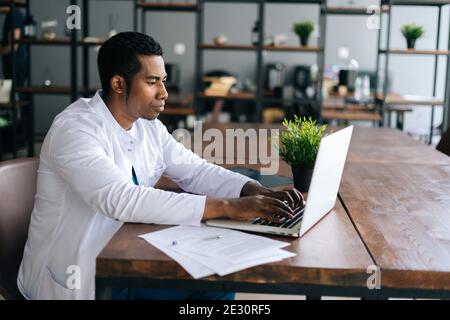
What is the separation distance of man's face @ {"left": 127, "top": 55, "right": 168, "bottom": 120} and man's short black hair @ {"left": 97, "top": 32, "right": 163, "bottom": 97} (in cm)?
1

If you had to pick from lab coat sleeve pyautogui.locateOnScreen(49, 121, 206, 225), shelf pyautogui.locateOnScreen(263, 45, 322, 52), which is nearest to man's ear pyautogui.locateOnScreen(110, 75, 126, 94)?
lab coat sleeve pyautogui.locateOnScreen(49, 121, 206, 225)

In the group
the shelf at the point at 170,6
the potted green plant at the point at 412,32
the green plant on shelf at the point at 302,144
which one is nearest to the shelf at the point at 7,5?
the shelf at the point at 170,6

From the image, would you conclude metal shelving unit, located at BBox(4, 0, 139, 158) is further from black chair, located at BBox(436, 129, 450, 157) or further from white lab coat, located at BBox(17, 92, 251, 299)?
white lab coat, located at BBox(17, 92, 251, 299)

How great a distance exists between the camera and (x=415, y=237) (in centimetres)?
140

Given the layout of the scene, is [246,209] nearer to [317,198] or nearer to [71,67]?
[317,198]

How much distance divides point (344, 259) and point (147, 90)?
0.77 metres

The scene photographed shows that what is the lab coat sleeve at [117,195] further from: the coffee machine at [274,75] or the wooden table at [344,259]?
the coffee machine at [274,75]

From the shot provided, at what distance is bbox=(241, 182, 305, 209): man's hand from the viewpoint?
161 cm

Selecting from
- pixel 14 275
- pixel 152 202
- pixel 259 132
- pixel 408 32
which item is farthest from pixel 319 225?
pixel 408 32

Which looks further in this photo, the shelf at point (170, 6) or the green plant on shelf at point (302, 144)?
the shelf at point (170, 6)

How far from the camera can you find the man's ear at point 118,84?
1695 mm

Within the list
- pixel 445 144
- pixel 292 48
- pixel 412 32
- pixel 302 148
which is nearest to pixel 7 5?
pixel 292 48
